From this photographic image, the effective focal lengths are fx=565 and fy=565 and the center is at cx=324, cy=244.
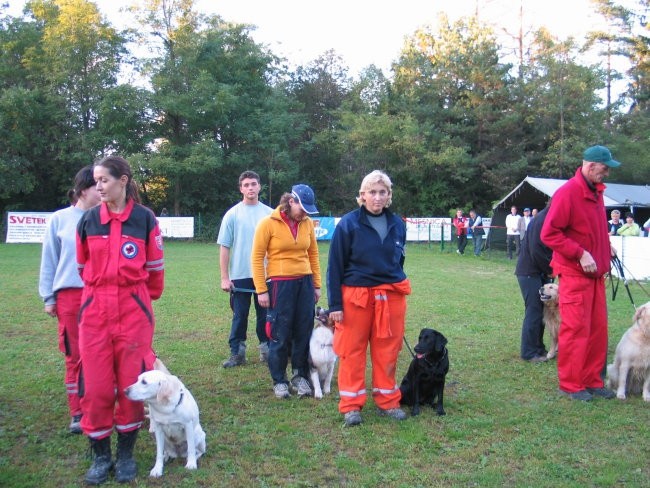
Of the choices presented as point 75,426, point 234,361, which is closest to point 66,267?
point 75,426

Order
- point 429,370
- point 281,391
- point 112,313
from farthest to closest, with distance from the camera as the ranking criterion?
point 281,391 → point 429,370 → point 112,313

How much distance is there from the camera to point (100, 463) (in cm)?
323

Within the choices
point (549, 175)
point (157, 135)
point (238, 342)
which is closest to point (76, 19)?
point (157, 135)

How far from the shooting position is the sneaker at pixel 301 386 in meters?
4.78

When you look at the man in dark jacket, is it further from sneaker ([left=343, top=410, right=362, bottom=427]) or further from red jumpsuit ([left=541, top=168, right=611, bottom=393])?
sneaker ([left=343, top=410, right=362, bottom=427])

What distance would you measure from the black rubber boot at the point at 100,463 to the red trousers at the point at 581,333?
353 centimetres

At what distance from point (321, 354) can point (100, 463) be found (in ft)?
6.67

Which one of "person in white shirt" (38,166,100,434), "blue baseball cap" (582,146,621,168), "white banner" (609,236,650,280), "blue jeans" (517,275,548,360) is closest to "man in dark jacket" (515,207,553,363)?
"blue jeans" (517,275,548,360)

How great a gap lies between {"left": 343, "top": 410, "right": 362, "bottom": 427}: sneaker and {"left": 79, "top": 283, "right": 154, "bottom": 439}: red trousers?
1584 mm

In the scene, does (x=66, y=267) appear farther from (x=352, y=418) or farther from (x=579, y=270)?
(x=579, y=270)

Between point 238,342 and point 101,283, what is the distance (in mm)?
2780

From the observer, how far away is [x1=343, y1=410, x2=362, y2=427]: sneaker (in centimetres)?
409

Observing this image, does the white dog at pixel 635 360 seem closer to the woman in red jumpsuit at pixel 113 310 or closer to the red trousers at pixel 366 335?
the red trousers at pixel 366 335

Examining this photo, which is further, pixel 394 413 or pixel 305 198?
pixel 305 198
